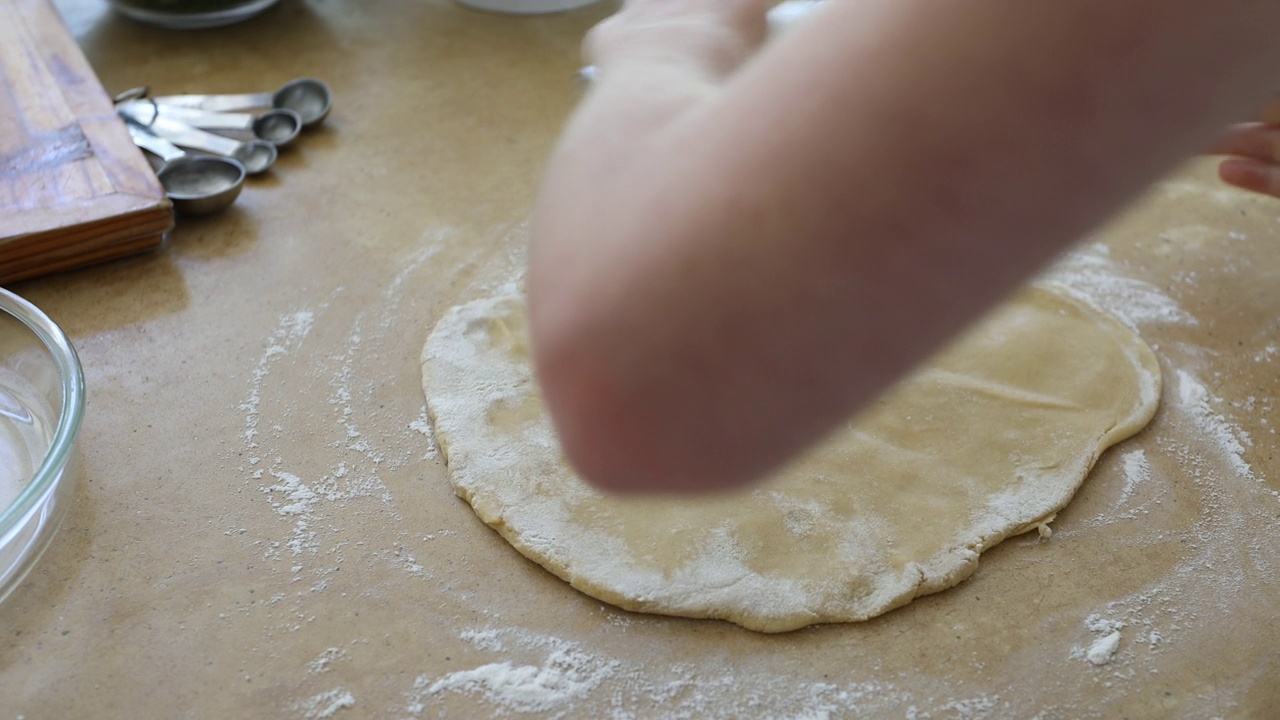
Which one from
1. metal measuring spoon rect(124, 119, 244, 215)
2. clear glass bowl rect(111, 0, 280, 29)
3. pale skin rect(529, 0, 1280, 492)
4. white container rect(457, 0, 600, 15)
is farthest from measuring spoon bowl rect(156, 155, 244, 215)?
pale skin rect(529, 0, 1280, 492)

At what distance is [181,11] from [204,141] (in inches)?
18.0

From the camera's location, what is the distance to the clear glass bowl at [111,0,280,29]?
1.81 metres

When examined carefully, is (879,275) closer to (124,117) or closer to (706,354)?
(706,354)

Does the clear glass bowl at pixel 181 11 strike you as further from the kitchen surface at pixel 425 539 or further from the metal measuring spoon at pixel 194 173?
the kitchen surface at pixel 425 539

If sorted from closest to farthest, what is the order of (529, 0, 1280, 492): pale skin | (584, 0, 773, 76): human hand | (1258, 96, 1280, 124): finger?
(529, 0, 1280, 492): pale skin < (584, 0, 773, 76): human hand < (1258, 96, 1280, 124): finger

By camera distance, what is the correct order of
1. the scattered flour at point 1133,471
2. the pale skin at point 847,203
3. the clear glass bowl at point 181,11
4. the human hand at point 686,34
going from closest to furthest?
the pale skin at point 847,203, the human hand at point 686,34, the scattered flour at point 1133,471, the clear glass bowl at point 181,11

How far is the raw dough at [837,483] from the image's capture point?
37.6 inches

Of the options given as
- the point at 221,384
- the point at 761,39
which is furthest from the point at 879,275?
the point at 221,384

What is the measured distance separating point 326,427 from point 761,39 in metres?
0.66

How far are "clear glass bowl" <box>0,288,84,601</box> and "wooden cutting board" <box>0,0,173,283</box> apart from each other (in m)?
0.18

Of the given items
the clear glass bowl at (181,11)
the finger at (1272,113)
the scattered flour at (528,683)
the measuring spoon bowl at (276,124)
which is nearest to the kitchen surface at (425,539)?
the scattered flour at (528,683)

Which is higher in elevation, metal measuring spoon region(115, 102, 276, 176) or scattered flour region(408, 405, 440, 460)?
metal measuring spoon region(115, 102, 276, 176)

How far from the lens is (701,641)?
92 centimetres

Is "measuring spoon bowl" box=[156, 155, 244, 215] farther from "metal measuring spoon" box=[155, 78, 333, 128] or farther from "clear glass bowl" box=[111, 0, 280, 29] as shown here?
"clear glass bowl" box=[111, 0, 280, 29]
